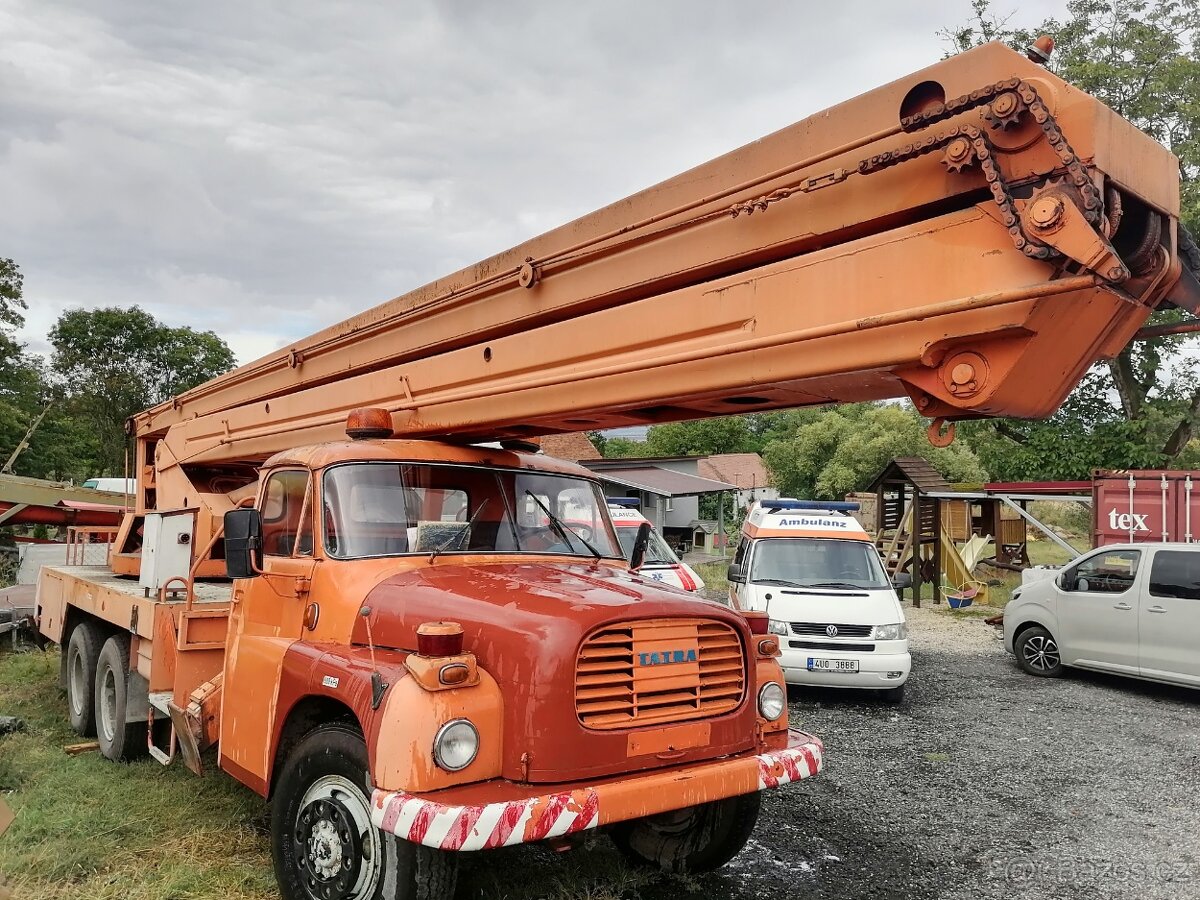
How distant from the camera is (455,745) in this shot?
3102mm

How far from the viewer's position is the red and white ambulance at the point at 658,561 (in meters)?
10.6

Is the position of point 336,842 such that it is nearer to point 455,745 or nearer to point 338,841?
point 338,841

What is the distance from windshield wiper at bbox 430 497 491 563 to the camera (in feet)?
14.2

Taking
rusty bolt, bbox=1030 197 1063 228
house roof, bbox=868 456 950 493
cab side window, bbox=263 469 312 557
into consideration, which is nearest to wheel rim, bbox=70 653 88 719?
cab side window, bbox=263 469 312 557

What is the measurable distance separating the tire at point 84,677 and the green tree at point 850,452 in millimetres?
36090

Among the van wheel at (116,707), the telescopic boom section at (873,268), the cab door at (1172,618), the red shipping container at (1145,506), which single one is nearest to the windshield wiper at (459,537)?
the telescopic boom section at (873,268)

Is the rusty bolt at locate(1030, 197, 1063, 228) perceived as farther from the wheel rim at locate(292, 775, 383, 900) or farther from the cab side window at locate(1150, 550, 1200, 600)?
the cab side window at locate(1150, 550, 1200, 600)

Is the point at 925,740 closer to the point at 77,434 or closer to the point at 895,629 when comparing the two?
the point at 895,629

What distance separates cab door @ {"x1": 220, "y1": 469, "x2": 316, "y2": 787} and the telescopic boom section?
1202mm

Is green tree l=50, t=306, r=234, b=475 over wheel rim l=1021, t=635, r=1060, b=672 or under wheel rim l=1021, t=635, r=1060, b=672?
over

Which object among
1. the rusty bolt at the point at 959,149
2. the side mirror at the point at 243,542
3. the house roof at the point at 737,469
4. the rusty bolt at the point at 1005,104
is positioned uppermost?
the house roof at the point at 737,469

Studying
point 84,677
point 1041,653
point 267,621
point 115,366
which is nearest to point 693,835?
point 267,621

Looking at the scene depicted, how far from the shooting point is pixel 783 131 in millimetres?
3344

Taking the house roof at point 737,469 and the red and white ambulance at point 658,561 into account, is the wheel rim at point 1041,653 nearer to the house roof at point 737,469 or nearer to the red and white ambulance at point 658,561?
the red and white ambulance at point 658,561
